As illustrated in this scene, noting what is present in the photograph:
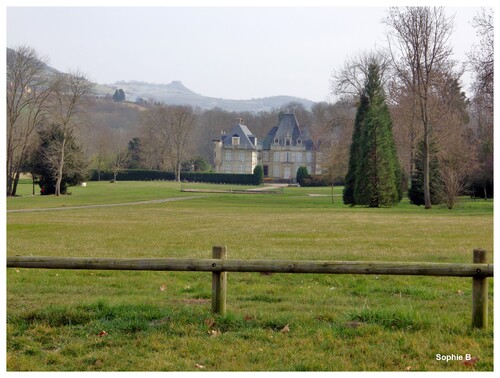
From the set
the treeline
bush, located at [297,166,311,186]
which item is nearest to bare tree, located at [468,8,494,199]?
the treeline

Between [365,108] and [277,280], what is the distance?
35865 mm

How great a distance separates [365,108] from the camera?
44969mm

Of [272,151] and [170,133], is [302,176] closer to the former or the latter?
[272,151]

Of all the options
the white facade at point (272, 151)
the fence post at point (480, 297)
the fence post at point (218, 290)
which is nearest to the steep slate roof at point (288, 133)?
the white facade at point (272, 151)

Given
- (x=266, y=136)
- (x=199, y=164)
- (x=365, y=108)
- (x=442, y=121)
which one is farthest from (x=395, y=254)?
(x=266, y=136)

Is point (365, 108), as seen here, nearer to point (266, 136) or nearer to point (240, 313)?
point (240, 313)

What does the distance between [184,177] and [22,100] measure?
3657 cm

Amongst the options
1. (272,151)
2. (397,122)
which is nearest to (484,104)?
(397,122)

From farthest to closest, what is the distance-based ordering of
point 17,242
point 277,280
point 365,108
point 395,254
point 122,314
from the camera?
point 365,108 → point 17,242 → point 395,254 → point 277,280 → point 122,314

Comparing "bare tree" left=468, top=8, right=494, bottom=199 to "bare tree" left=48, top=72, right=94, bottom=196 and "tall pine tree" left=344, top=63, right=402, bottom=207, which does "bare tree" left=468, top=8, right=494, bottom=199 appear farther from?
"bare tree" left=48, top=72, right=94, bottom=196

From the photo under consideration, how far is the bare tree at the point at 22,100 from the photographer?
55094mm

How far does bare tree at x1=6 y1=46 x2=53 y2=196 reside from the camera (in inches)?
2169

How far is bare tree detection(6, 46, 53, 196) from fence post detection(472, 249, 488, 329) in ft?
168

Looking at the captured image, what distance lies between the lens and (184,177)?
9319 centimetres
